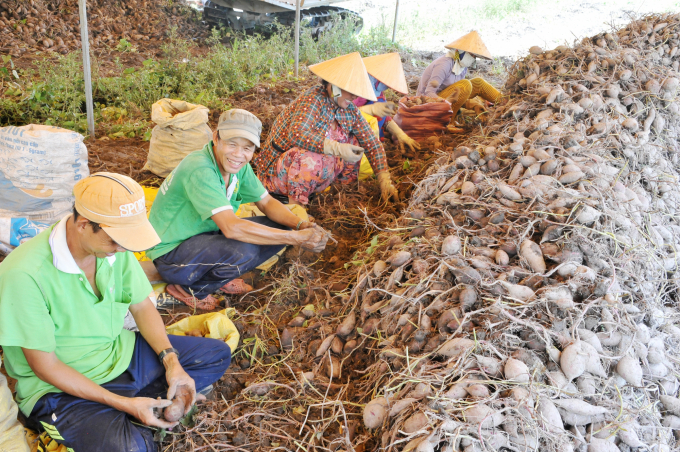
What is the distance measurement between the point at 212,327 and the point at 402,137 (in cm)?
233

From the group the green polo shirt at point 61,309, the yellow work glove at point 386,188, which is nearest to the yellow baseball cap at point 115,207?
the green polo shirt at point 61,309

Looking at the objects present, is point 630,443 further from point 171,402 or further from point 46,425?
point 46,425

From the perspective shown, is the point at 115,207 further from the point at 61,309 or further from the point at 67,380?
the point at 67,380

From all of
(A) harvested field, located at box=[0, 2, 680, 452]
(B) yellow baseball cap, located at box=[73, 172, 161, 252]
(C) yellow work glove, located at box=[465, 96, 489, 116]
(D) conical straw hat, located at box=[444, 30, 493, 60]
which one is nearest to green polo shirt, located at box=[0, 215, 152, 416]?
(B) yellow baseball cap, located at box=[73, 172, 161, 252]

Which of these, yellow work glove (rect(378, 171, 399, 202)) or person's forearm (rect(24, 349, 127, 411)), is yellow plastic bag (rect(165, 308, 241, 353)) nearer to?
person's forearm (rect(24, 349, 127, 411))

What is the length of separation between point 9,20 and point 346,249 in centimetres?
698

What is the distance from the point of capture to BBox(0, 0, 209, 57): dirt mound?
6.77 metres

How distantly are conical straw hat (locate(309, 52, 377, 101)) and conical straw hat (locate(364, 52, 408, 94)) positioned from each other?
1.45 ft

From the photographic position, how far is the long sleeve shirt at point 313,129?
3.09m

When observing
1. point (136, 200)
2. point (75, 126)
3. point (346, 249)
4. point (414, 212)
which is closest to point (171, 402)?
point (136, 200)

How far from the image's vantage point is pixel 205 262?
248 cm

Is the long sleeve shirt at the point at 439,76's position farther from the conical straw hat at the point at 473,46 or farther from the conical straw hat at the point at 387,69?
the conical straw hat at the point at 387,69

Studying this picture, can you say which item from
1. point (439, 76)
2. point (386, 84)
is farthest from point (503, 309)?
point (439, 76)

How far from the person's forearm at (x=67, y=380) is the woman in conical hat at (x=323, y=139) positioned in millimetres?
1854
